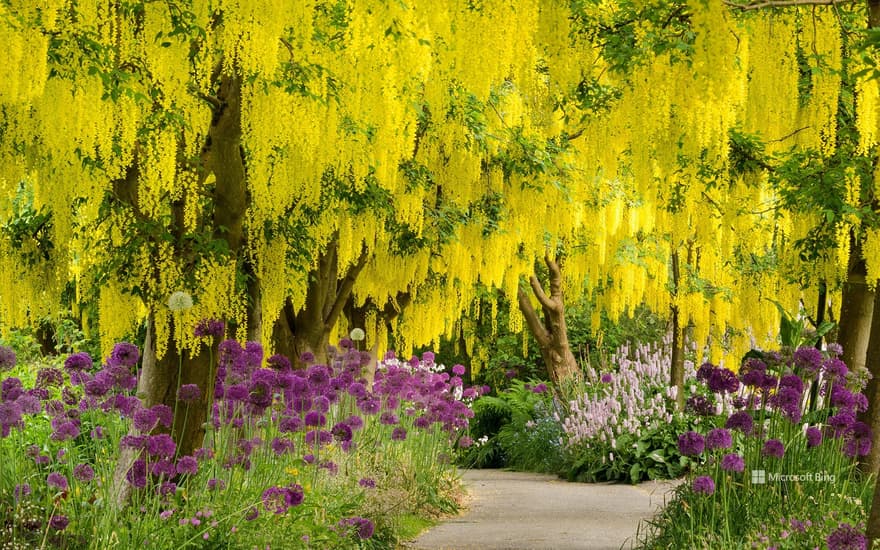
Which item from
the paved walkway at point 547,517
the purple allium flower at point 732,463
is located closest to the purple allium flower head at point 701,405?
the purple allium flower at point 732,463

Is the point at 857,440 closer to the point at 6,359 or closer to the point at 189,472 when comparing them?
the point at 189,472

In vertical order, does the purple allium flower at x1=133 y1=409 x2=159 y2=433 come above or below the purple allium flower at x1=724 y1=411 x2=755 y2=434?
above

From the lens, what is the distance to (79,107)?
5.05 metres

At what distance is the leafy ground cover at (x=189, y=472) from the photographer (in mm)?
4551

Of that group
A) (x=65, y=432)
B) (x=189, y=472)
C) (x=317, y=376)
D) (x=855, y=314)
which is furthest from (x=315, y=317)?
(x=65, y=432)

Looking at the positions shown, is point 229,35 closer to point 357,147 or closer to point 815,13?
point 357,147

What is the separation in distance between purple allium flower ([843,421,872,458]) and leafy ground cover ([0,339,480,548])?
2.70 metres

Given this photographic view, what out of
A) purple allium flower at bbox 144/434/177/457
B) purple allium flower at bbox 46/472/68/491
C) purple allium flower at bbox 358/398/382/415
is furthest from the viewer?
purple allium flower at bbox 358/398/382/415

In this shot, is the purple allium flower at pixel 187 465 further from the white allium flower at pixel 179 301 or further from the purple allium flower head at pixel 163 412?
the white allium flower at pixel 179 301

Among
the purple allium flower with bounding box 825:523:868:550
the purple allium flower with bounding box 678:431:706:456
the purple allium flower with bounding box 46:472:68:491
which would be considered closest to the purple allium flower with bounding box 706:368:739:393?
the purple allium flower with bounding box 678:431:706:456

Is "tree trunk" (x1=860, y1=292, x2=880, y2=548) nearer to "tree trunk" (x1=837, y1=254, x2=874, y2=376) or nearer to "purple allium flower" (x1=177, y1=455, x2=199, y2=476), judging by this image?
"tree trunk" (x1=837, y1=254, x2=874, y2=376)

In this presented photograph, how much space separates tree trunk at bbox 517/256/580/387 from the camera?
50.5 ft

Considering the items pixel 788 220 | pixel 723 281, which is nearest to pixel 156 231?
pixel 788 220

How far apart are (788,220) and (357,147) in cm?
518
